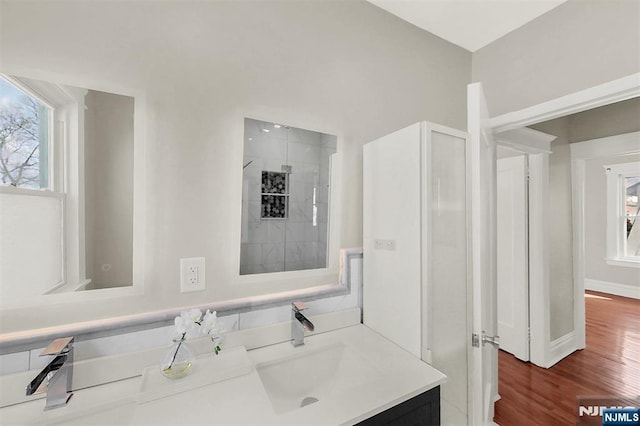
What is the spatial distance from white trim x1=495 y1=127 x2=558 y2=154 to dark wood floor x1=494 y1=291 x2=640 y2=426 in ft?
6.41

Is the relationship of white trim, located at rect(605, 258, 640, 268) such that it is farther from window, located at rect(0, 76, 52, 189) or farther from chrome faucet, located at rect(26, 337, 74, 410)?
window, located at rect(0, 76, 52, 189)

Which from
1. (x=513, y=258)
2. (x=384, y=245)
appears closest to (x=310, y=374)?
(x=384, y=245)

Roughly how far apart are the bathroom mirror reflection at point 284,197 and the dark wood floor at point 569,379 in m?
Result: 1.87

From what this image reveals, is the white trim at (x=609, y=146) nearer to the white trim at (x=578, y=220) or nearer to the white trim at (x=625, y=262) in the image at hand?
the white trim at (x=578, y=220)

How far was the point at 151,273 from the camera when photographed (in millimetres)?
989

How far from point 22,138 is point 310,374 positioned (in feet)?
4.18

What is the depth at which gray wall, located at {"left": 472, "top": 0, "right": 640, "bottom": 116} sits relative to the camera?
125 centimetres

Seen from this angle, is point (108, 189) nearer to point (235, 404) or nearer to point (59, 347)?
point (59, 347)

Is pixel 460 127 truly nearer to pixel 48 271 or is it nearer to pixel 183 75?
pixel 183 75

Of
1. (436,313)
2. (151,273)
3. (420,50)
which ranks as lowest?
(436,313)

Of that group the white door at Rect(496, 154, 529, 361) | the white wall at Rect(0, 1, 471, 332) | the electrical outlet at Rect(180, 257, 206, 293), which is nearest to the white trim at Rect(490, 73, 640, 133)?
the white wall at Rect(0, 1, 471, 332)

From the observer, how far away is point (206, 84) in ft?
3.53

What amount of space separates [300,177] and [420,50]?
46.4 inches

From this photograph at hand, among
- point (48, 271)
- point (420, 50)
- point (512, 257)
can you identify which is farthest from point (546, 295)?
point (48, 271)
